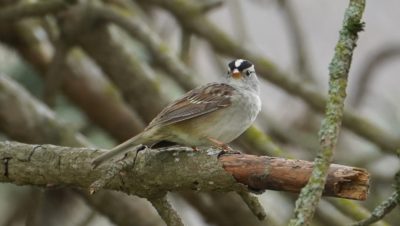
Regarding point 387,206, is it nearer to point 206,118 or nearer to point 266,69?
point 206,118

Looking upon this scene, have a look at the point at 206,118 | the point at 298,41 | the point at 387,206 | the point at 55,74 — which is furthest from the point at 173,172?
the point at 298,41

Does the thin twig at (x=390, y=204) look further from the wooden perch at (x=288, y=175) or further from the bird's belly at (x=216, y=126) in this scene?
the bird's belly at (x=216, y=126)

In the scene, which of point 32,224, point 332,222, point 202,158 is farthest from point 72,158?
point 332,222

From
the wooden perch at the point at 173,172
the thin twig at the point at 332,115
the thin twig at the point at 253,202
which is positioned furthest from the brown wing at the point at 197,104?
the thin twig at the point at 332,115

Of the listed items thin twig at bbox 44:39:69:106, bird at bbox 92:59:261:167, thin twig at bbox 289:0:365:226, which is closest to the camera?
thin twig at bbox 289:0:365:226

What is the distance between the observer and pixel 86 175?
11.3 feet

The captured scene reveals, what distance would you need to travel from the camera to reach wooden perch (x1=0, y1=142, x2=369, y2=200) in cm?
279

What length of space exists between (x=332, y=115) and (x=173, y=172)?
2.58 feet

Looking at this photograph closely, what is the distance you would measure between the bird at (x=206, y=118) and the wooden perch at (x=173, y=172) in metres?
0.33

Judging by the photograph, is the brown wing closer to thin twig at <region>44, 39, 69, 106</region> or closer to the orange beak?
the orange beak

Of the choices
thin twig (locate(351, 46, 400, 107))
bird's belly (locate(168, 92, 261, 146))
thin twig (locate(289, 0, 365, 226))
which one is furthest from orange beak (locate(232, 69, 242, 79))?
thin twig (locate(351, 46, 400, 107))

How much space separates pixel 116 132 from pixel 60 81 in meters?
0.63

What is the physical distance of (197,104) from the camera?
4.13 m

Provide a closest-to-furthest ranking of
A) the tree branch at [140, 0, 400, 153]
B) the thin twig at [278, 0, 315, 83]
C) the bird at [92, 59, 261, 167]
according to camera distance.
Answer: the bird at [92, 59, 261, 167] → the tree branch at [140, 0, 400, 153] → the thin twig at [278, 0, 315, 83]
